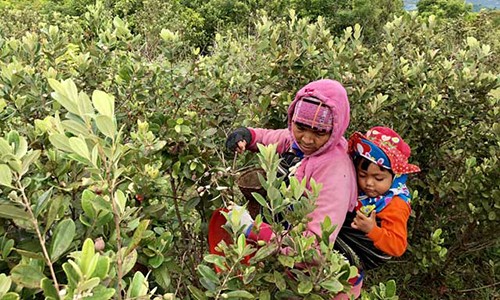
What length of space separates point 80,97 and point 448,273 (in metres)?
3.15

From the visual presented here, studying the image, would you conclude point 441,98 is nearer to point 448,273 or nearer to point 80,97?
point 448,273

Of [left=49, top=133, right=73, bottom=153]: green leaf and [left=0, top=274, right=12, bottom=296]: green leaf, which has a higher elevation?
[left=49, top=133, right=73, bottom=153]: green leaf

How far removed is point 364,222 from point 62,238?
128 centimetres

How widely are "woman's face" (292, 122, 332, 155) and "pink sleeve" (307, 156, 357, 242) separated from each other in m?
0.10

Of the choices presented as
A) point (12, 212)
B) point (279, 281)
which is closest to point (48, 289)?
point (12, 212)

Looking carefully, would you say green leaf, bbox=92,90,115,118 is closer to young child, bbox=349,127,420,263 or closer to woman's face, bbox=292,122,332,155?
woman's face, bbox=292,122,332,155

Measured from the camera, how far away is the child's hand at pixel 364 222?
1992 millimetres

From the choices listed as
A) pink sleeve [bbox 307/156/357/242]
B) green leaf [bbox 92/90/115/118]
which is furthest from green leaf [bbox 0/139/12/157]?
pink sleeve [bbox 307/156/357/242]

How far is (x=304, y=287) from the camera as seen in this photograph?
136cm

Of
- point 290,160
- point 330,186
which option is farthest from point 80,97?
point 290,160

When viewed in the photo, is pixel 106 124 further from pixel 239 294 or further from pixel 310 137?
pixel 310 137

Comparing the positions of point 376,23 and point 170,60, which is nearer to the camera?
point 170,60

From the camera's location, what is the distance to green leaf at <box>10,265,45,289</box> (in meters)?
0.96

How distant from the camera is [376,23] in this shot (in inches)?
822
